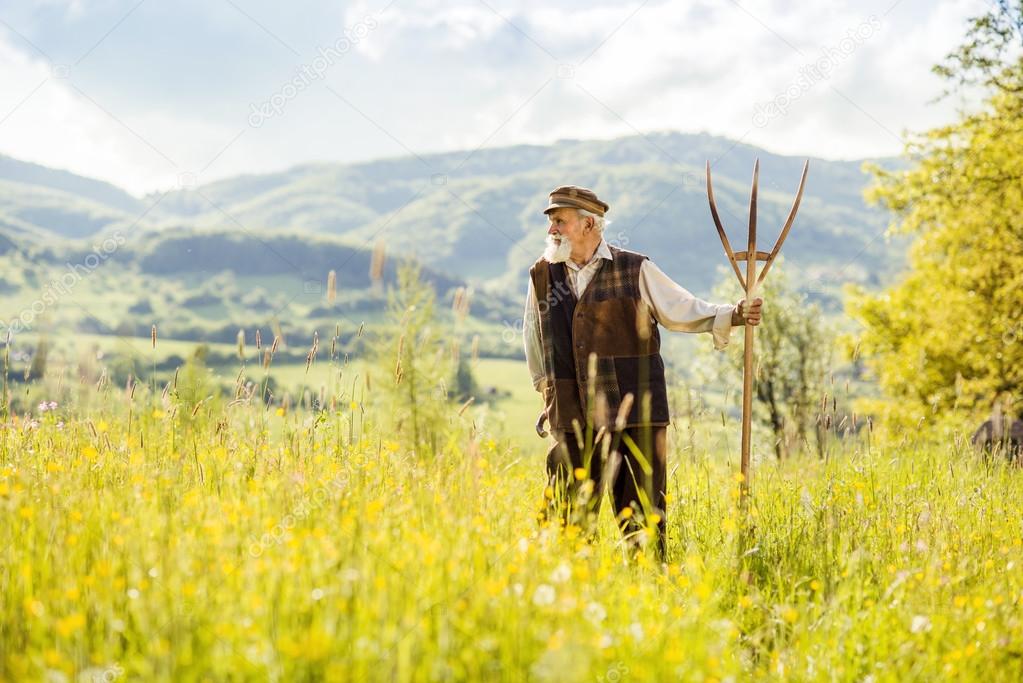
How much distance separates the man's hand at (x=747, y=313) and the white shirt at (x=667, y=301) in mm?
53

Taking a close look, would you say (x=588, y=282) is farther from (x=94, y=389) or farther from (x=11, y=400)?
(x=11, y=400)

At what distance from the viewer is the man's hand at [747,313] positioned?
4938mm

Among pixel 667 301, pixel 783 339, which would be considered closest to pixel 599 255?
pixel 667 301

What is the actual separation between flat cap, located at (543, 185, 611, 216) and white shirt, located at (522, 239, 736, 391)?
231 mm

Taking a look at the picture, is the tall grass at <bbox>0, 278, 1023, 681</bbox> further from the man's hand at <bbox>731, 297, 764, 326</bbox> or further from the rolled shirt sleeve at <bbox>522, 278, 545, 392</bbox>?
the man's hand at <bbox>731, 297, 764, 326</bbox>

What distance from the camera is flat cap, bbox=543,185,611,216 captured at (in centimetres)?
530

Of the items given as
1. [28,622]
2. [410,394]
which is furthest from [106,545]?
[410,394]

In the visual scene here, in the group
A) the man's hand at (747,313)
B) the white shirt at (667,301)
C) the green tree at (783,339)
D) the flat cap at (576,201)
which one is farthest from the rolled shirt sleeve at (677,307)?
the green tree at (783,339)

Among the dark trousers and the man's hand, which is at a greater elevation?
the man's hand

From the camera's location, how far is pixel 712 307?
5.18m

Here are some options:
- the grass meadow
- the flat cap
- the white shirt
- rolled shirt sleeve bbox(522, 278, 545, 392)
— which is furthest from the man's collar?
the grass meadow

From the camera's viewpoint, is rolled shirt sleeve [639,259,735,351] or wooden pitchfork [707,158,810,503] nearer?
wooden pitchfork [707,158,810,503]

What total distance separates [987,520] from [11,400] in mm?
6988

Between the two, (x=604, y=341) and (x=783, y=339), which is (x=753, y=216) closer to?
(x=604, y=341)
